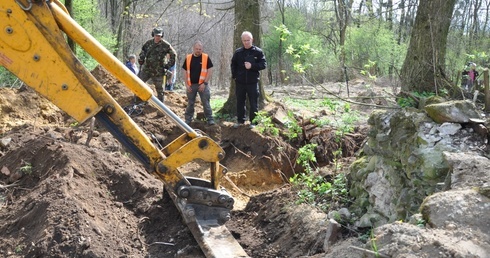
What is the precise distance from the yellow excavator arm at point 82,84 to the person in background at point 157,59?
6.26 m

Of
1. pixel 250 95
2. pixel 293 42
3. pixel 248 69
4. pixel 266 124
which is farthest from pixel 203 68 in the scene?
pixel 293 42

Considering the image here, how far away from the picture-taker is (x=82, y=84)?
15.2ft

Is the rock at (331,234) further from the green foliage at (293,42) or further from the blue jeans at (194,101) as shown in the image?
the green foliage at (293,42)

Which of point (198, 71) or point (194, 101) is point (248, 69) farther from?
point (194, 101)

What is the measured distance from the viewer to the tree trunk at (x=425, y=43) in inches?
344

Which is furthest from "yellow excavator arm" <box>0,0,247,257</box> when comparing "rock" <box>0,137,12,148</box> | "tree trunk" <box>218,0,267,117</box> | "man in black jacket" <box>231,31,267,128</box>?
"tree trunk" <box>218,0,267,117</box>

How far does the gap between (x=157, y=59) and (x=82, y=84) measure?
704 centimetres

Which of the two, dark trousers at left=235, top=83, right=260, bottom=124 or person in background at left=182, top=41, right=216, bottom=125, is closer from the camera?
dark trousers at left=235, top=83, right=260, bottom=124

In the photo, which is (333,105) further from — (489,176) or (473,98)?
(489,176)

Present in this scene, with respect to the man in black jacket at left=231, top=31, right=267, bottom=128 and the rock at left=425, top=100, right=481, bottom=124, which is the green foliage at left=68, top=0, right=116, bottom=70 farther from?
the rock at left=425, top=100, right=481, bottom=124

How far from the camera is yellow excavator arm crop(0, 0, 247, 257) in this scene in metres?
4.42

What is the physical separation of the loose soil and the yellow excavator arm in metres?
0.54

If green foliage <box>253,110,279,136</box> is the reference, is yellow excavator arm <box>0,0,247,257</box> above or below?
above

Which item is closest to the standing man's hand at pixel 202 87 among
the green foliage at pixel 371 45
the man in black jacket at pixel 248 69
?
the man in black jacket at pixel 248 69
